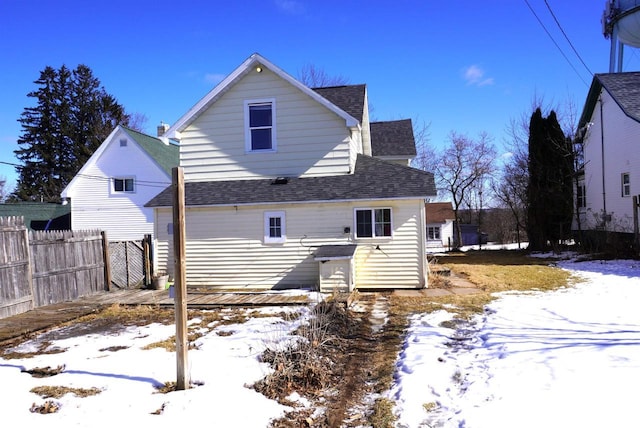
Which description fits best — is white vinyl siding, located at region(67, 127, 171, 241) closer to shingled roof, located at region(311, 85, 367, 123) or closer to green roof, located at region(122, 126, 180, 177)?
green roof, located at region(122, 126, 180, 177)

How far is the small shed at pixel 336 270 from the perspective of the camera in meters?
11.0

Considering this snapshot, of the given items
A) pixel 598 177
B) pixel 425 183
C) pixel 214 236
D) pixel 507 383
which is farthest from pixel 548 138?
pixel 507 383

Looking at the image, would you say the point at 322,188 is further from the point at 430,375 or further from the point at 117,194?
the point at 117,194

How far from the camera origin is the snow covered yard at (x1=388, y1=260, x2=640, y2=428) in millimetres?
3982

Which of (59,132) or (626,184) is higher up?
(59,132)

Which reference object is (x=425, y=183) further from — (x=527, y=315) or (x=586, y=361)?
(x=586, y=361)

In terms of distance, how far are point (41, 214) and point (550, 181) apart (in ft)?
110

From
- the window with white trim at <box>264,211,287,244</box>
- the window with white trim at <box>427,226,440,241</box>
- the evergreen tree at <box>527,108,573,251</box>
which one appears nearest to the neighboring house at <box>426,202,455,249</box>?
the window with white trim at <box>427,226,440,241</box>

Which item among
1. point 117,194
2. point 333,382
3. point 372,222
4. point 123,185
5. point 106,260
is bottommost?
point 333,382

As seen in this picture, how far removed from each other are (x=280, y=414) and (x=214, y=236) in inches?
348

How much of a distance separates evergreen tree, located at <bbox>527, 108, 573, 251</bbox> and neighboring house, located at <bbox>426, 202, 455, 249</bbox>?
18.4m

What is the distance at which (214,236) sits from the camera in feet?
41.1

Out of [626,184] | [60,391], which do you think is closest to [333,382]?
[60,391]

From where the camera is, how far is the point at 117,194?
24.9 meters
